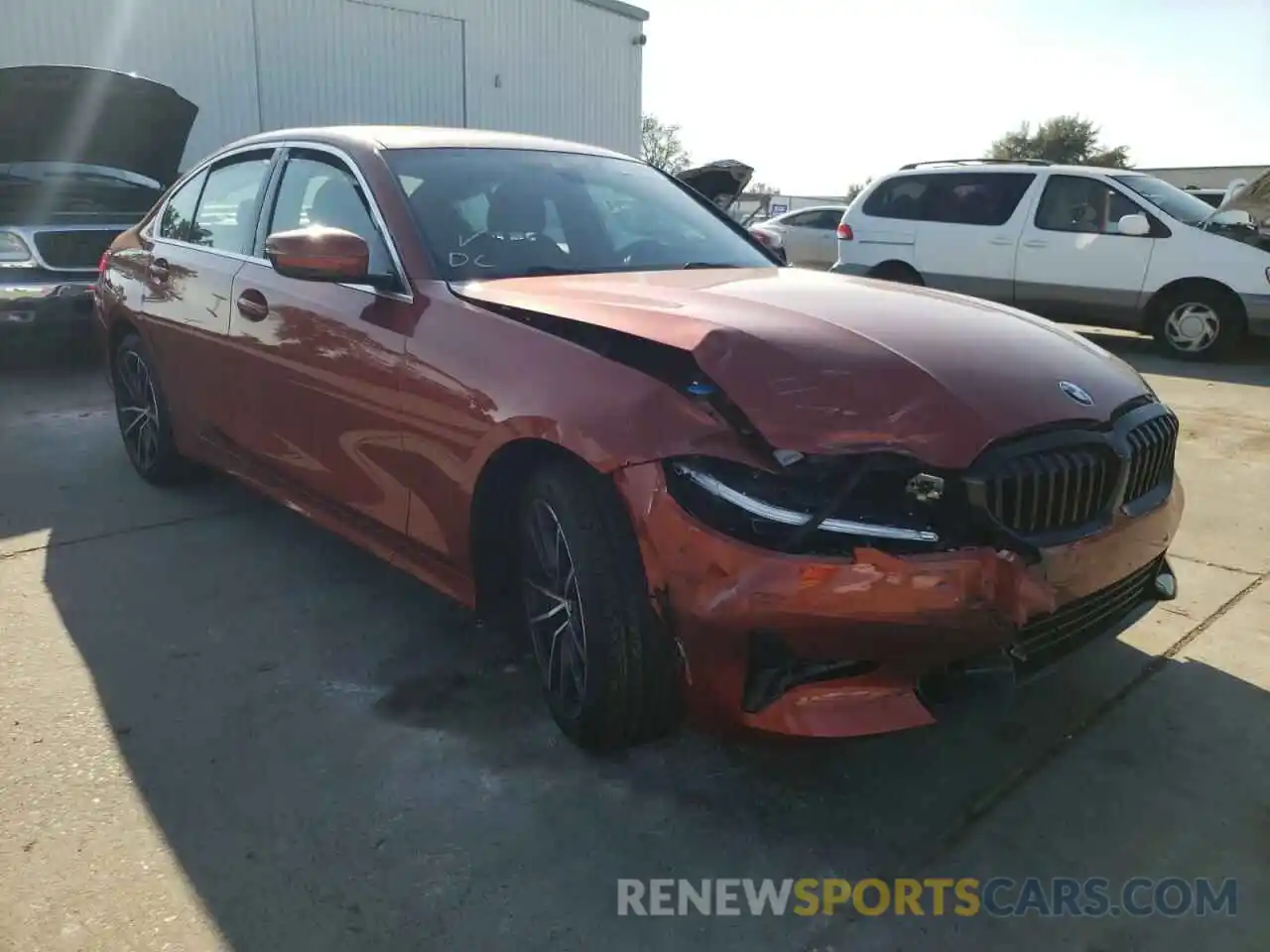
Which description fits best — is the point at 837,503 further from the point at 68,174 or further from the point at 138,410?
the point at 68,174

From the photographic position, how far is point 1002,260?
958cm

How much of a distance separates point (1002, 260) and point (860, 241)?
140cm

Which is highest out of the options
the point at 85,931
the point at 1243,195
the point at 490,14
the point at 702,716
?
the point at 490,14

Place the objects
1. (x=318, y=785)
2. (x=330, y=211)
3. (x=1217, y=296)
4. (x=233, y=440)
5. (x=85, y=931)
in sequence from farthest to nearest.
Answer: (x=1217, y=296)
(x=233, y=440)
(x=330, y=211)
(x=318, y=785)
(x=85, y=931)

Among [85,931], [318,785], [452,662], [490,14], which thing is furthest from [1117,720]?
[490,14]

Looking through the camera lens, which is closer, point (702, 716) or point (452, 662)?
point (702, 716)

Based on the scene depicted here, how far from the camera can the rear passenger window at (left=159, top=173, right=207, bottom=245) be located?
4.43 m

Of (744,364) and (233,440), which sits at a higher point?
(744,364)

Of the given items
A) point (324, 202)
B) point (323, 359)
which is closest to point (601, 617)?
point (323, 359)

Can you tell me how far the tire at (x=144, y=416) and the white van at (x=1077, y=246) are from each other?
7.25m

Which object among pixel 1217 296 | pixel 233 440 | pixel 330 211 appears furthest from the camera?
pixel 1217 296

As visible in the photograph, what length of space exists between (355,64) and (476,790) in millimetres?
15062

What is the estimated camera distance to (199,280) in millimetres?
4082

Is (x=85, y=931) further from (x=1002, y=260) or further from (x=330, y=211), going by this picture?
(x=1002, y=260)
